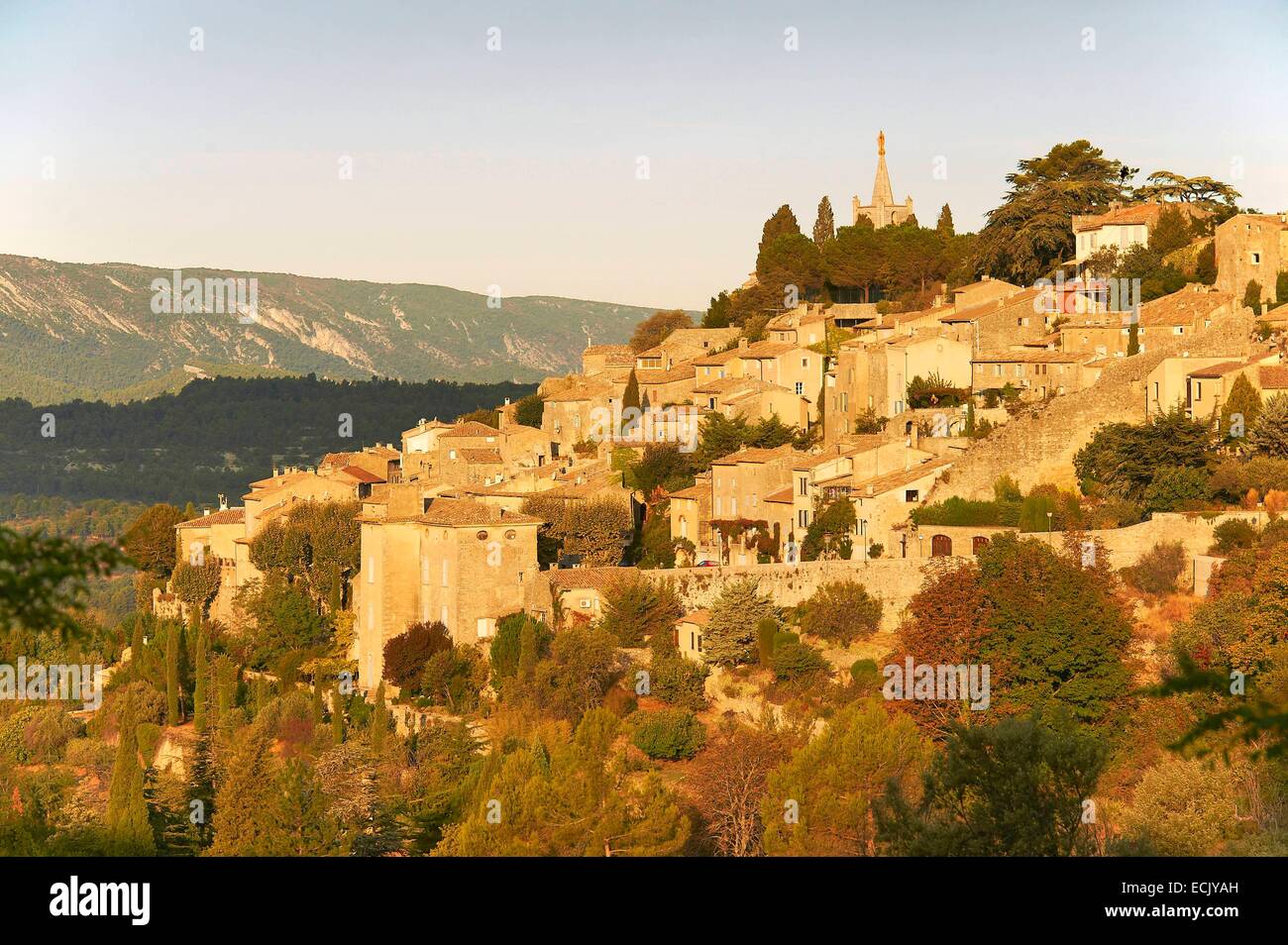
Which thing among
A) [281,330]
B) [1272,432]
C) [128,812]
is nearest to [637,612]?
[128,812]

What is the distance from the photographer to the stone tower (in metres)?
61.6

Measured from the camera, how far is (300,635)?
37.8m

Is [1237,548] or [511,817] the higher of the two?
[1237,548]

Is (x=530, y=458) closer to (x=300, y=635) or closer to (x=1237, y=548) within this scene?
(x=300, y=635)

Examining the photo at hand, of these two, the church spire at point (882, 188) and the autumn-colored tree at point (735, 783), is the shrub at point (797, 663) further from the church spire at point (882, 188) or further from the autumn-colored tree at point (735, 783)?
the church spire at point (882, 188)

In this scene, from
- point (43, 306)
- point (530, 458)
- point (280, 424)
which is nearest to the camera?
point (530, 458)

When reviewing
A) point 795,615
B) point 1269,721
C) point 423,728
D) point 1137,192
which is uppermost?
point 1137,192

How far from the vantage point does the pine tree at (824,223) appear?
193ft

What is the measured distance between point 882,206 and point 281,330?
115 metres

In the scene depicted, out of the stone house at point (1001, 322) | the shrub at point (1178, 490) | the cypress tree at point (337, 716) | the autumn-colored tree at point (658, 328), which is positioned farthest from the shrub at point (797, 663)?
the autumn-colored tree at point (658, 328)

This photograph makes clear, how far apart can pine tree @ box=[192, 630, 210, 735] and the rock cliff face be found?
95365 millimetres

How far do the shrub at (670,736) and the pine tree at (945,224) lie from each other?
2823 cm

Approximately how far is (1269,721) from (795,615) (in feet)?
77.2
